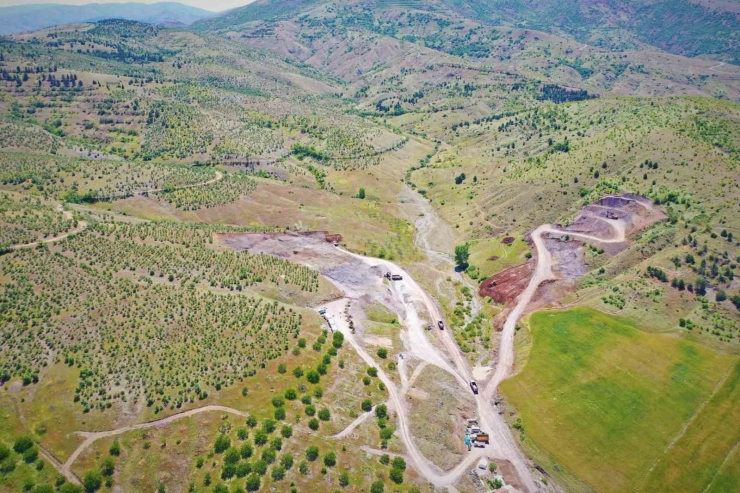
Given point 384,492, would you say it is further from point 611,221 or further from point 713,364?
point 611,221

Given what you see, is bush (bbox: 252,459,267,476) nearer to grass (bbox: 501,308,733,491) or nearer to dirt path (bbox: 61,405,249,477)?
dirt path (bbox: 61,405,249,477)

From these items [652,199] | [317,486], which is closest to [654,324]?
[652,199]

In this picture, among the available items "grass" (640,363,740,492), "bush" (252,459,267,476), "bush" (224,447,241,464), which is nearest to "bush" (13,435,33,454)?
"bush" (224,447,241,464)

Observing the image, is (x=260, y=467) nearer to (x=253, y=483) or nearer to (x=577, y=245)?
(x=253, y=483)

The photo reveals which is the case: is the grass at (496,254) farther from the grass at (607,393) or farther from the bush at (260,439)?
the bush at (260,439)

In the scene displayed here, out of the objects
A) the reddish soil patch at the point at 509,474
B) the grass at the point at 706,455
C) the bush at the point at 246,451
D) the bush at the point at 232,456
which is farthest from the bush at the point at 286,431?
the grass at the point at 706,455
